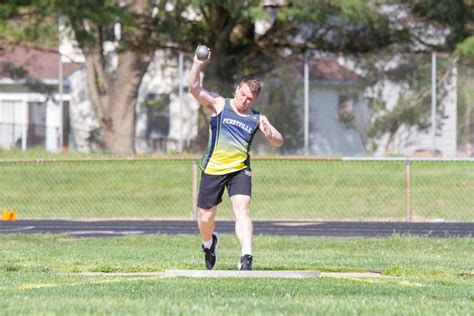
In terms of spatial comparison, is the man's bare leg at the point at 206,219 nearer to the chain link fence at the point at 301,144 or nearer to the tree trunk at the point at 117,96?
the chain link fence at the point at 301,144

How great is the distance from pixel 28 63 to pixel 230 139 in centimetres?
2300

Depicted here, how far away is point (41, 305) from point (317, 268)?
205 inches

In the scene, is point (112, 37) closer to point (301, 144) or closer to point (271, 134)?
point (301, 144)

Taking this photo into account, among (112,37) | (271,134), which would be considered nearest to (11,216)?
(112,37)

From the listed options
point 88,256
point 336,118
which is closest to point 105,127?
point 336,118

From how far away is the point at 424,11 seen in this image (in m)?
32.4

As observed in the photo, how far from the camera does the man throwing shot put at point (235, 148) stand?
1243 cm

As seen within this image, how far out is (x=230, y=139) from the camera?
12.5 metres

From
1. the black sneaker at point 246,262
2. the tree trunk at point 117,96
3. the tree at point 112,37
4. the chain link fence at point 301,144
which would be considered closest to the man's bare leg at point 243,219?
the black sneaker at point 246,262

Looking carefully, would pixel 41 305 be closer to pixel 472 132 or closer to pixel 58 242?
pixel 58 242

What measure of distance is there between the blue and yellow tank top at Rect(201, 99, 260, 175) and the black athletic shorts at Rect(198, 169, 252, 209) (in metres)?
0.06

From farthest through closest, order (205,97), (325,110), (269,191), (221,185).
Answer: (325,110), (269,191), (221,185), (205,97)

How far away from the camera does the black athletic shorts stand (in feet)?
41.2

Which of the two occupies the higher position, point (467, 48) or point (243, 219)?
point (467, 48)
